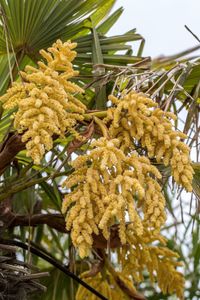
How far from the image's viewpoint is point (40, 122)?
100 centimetres

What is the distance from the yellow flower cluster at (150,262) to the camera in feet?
5.89

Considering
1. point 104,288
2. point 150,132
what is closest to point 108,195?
point 150,132

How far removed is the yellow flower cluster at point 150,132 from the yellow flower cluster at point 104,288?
2.77ft

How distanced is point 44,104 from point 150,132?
199 millimetres

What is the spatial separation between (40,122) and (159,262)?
102 cm

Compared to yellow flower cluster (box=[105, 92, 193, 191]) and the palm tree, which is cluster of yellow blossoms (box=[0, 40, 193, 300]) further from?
the palm tree

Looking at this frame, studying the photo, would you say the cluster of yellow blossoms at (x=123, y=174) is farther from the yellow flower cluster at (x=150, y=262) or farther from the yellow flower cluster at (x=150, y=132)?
the yellow flower cluster at (x=150, y=262)

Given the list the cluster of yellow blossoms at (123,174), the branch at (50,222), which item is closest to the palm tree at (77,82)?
the branch at (50,222)

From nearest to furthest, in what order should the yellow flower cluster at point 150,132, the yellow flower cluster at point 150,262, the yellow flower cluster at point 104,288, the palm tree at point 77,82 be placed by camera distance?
the yellow flower cluster at point 150,132, the palm tree at point 77,82, the yellow flower cluster at point 150,262, the yellow flower cluster at point 104,288

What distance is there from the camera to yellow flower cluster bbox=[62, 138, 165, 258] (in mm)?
1022

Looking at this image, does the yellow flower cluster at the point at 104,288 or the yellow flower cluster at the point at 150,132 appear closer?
the yellow flower cluster at the point at 150,132

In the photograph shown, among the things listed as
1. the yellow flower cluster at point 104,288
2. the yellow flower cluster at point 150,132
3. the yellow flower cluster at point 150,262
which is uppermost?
the yellow flower cluster at point 150,132

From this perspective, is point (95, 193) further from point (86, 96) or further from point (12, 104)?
point (86, 96)

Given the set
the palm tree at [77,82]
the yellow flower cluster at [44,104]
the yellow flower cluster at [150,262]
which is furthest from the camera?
the yellow flower cluster at [150,262]
